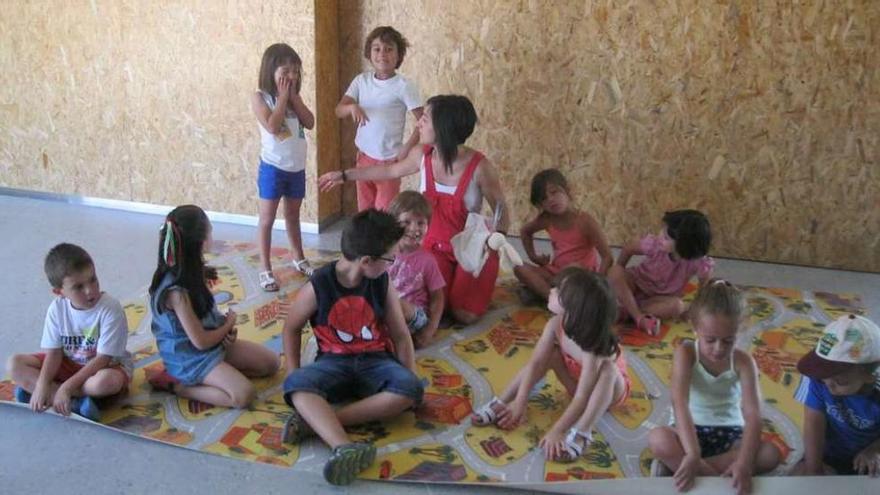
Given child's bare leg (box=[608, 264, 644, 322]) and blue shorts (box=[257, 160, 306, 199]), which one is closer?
child's bare leg (box=[608, 264, 644, 322])

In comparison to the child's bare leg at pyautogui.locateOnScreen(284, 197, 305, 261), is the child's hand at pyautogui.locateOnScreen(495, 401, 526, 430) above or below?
below

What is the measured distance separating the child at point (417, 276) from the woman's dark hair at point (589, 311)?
85cm

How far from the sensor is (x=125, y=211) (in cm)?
496

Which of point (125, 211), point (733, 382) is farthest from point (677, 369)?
point (125, 211)

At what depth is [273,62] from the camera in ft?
11.8

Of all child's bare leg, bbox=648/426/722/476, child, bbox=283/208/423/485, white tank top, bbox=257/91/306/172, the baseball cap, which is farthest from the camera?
white tank top, bbox=257/91/306/172

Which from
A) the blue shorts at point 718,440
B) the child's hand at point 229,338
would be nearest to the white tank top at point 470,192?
the child's hand at point 229,338

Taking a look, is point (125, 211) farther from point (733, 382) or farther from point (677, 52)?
point (733, 382)

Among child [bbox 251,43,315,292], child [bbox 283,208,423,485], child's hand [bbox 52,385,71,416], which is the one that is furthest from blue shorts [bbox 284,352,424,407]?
child [bbox 251,43,315,292]

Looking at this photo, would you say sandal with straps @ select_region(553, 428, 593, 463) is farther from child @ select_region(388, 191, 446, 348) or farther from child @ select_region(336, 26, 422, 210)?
child @ select_region(336, 26, 422, 210)

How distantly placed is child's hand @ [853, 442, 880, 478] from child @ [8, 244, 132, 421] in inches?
82.8

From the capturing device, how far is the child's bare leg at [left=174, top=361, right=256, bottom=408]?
264 cm

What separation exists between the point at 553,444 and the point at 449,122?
1482 millimetres

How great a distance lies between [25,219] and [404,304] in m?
2.72
